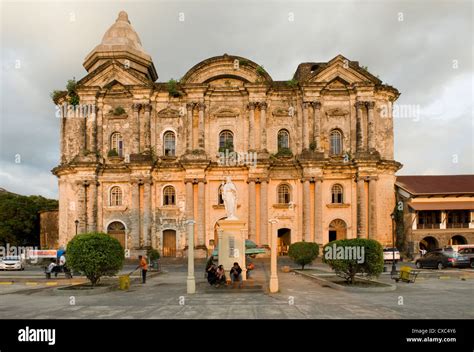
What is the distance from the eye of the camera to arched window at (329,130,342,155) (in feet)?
125

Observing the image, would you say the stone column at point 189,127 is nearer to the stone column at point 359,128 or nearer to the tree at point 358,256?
the stone column at point 359,128

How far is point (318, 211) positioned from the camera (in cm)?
3619

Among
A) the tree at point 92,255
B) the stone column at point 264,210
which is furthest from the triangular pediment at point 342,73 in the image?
the tree at point 92,255

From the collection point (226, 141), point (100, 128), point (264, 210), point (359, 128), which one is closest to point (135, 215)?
point (100, 128)

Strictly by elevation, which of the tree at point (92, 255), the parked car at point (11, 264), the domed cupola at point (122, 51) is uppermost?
the domed cupola at point (122, 51)

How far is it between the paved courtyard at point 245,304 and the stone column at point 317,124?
19.1 m

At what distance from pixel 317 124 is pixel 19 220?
32.6 meters

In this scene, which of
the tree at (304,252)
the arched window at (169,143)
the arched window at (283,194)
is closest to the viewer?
the tree at (304,252)

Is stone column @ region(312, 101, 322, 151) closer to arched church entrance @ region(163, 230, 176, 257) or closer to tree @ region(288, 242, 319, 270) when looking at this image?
tree @ region(288, 242, 319, 270)

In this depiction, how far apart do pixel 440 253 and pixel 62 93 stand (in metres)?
32.0

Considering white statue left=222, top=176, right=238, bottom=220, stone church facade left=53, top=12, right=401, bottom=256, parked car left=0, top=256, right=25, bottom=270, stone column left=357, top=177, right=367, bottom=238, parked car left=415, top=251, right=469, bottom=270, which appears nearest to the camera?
white statue left=222, top=176, right=238, bottom=220

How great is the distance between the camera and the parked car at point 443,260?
2834 cm

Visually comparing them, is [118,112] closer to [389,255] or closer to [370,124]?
[370,124]

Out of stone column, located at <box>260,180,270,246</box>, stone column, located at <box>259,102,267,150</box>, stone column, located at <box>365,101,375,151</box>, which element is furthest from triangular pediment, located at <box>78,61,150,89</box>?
stone column, located at <box>365,101,375,151</box>
